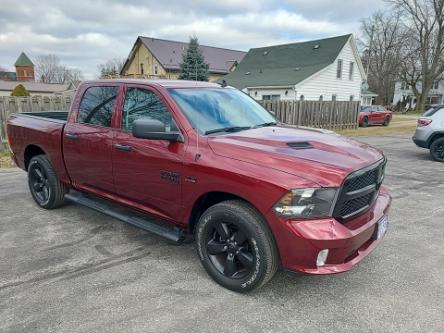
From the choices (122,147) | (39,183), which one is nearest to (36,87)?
(39,183)

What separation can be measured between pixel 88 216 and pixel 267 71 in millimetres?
30420

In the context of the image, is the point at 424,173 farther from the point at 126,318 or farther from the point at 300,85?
the point at 300,85

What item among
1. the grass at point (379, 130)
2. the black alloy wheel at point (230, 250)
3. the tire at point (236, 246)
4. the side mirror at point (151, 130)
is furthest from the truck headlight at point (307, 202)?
the grass at point (379, 130)

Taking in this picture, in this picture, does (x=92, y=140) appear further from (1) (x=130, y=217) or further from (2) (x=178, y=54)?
(2) (x=178, y=54)

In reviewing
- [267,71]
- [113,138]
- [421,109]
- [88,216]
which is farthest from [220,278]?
[421,109]

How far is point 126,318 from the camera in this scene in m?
2.78

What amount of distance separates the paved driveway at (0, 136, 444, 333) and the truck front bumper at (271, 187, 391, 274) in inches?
17.0

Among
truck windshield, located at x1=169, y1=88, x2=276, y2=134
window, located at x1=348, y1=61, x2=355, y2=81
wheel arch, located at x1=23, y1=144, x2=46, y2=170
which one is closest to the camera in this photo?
truck windshield, located at x1=169, y1=88, x2=276, y2=134

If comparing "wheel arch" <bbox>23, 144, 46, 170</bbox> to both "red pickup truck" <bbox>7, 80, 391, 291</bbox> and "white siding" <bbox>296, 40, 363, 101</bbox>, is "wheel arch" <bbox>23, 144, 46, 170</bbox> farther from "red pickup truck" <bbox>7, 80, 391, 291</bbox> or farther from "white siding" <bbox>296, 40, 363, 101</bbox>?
"white siding" <bbox>296, 40, 363, 101</bbox>

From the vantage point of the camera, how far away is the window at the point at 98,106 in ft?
13.6

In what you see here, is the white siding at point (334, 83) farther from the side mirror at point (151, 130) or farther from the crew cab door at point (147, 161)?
the side mirror at point (151, 130)

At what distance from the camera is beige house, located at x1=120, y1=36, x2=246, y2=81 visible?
4269 centimetres

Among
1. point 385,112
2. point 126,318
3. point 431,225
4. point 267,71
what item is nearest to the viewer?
point 126,318

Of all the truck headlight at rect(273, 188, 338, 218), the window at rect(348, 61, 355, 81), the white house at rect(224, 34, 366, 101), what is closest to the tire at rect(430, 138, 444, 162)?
the truck headlight at rect(273, 188, 338, 218)
